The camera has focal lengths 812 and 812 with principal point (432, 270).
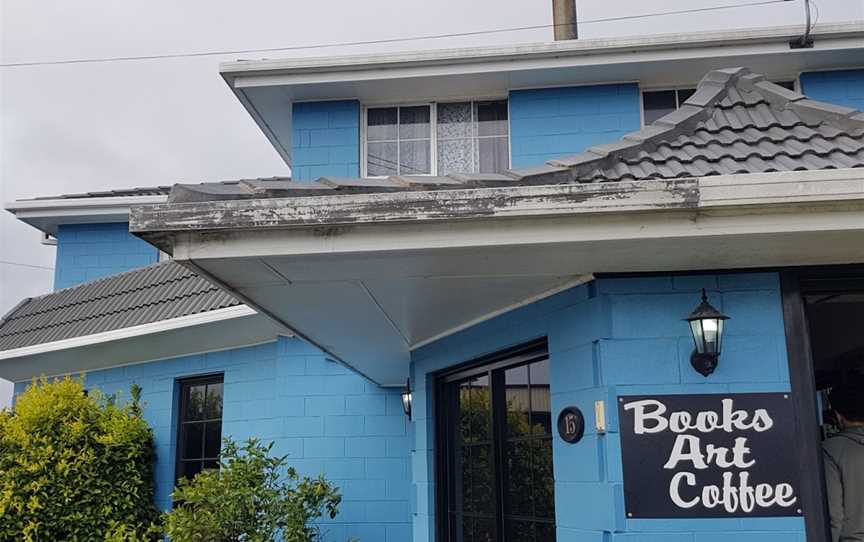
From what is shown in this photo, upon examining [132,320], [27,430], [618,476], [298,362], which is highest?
[132,320]

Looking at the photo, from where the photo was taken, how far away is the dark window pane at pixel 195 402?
9.33 m

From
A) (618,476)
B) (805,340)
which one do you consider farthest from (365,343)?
(805,340)

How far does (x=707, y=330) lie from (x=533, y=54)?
223 inches

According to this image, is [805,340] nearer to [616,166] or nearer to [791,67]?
[616,166]

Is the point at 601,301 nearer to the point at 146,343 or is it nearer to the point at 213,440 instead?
the point at 213,440

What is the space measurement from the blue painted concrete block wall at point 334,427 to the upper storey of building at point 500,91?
2159mm

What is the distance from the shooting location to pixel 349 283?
396cm

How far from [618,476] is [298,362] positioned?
528 centimetres

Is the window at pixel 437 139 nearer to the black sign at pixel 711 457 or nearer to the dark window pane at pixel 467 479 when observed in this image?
the dark window pane at pixel 467 479

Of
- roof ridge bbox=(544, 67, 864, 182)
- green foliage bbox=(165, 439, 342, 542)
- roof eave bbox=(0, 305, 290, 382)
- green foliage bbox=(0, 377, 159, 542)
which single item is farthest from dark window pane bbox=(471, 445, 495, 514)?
green foliage bbox=(0, 377, 159, 542)

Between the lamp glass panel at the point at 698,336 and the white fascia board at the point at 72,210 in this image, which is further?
the white fascia board at the point at 72,210

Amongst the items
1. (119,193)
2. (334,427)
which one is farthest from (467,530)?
(119,193)

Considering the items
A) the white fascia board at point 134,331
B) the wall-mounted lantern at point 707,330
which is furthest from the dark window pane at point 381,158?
the wall-mounted lantern at point 707,330

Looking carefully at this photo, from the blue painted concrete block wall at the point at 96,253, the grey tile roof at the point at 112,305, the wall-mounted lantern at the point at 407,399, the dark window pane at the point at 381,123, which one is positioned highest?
the dark window pane at the point at 381,123
